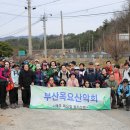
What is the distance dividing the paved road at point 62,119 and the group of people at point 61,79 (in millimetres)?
791

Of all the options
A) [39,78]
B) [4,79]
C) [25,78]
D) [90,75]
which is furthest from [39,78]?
[90,75]

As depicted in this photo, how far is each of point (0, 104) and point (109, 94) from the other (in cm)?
394

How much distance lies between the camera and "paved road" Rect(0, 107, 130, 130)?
410 inches

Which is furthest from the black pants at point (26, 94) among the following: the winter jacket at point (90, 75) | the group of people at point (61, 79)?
the winter jacket at point (90, 75)

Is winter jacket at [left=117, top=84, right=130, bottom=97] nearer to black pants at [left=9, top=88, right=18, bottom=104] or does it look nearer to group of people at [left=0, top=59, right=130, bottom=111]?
group of people at [left=0, top=59, right=130, bottom=111]

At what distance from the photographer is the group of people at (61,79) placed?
14.0 metres

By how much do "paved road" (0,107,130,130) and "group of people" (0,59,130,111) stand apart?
791 millimetres

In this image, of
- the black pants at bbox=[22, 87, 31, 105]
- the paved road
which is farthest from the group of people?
the paved road

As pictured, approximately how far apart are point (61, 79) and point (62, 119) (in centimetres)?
327

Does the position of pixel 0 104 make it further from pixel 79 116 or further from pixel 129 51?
pixel 129 51

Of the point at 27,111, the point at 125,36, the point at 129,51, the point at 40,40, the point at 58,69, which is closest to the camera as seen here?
the point at 27,111

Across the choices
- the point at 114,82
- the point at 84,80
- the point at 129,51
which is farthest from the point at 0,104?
the point at 129,51

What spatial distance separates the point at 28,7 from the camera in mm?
41469

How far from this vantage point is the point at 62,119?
11.6 meters
